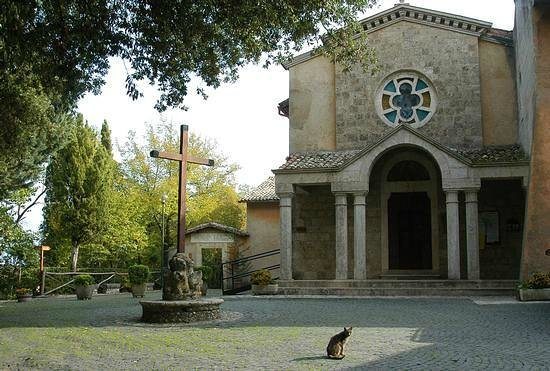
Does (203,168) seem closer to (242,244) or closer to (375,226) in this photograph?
(242,244)

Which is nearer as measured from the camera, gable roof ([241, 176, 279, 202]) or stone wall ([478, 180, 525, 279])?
stone wall ([478, 180, 525, 279])

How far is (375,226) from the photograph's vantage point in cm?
2017

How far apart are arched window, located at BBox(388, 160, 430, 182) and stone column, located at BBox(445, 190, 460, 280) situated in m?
2.86

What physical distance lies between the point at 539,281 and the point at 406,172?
273 inches

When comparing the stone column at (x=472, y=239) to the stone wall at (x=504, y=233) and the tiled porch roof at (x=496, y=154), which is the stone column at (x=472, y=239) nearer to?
the tiled porch roof at (x=496, y=154)

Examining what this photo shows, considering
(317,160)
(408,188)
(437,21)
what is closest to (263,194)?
(317,160)

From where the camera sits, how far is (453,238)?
16.9 m

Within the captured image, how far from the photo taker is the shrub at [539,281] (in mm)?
14133

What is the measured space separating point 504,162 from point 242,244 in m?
14.1

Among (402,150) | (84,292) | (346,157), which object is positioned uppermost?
(402,150)

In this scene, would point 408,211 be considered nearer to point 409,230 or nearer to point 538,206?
point 409,230

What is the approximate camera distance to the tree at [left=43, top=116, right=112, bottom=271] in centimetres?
2756

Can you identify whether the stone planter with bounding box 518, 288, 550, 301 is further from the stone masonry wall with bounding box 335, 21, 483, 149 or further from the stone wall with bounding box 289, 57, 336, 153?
the stone wall with bounding box 289, 57, 336, 153

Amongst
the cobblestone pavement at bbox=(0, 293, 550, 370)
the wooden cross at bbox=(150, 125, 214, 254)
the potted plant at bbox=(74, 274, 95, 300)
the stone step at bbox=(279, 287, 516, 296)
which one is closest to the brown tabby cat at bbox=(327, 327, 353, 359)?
the cobblestone pavement at bbox=(0, 293, 550, 370)
